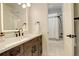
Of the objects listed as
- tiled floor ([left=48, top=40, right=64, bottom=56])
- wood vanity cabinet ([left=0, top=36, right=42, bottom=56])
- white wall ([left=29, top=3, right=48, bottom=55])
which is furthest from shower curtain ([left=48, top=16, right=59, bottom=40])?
wood vanity cabinet ([left=0, top=36, right=42, bottom=56])

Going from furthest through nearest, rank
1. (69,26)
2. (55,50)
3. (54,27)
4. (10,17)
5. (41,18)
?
(54,27)
(55,50)
(41,18)
(10,17)
(69,26)

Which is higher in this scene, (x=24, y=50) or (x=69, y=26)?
(x=69, y=26)

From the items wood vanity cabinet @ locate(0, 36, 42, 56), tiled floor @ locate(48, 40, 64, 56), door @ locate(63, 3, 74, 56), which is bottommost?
tiled floor @ locate(48, 40, 64, 56)

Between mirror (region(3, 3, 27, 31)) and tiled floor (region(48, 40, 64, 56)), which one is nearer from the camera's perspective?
mirror (region(3, 3, 27, 31))

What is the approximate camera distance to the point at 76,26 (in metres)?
2.11

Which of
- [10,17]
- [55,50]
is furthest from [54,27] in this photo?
[10,17]

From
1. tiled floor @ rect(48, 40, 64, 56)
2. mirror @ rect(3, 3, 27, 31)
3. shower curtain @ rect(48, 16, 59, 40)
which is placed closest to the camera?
mirror @ rect(3, 3, 27, 31)

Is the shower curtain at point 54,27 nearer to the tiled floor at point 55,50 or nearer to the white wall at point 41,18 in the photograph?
the tiled floor at point 55,50

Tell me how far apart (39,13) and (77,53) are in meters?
1.94

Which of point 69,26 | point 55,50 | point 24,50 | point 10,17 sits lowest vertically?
point 55,50

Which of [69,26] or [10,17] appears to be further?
[10,17]

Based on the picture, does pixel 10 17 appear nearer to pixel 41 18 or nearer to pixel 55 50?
pixel 41 18

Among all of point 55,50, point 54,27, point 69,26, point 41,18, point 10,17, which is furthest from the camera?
point 54,27

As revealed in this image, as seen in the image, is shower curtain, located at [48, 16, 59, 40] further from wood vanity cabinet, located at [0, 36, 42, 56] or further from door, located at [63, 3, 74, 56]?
door, located at [63, 3, 74, 56]
